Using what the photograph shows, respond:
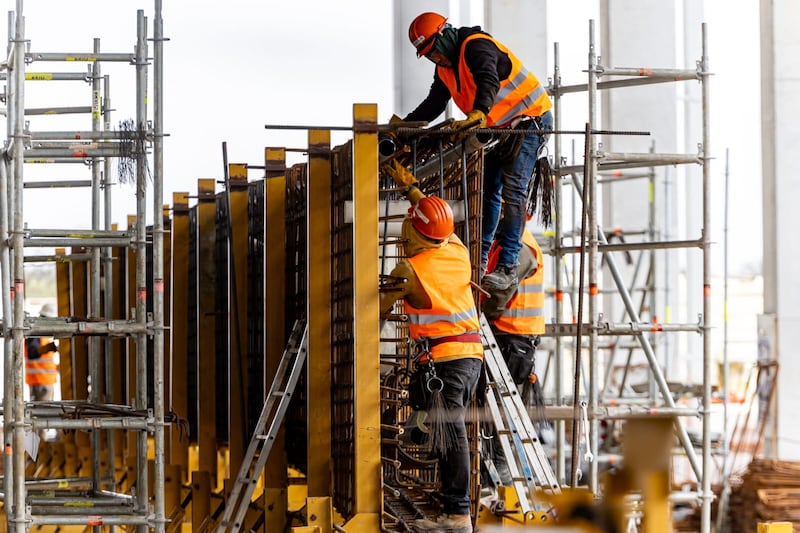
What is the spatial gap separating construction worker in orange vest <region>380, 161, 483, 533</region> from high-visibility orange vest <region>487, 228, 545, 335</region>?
171cm

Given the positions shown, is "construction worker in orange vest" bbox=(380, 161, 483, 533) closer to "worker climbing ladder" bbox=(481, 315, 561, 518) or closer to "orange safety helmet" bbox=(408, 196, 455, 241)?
"orange safety helmet" bbox=(408, 196, 455, 241)

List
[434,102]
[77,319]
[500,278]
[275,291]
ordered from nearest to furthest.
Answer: [77,319] < [500,278] < [434,102] < [275,291]

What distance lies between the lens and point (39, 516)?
26.6ft

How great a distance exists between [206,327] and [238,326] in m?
1.23

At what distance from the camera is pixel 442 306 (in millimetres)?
8102

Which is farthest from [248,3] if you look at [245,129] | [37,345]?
[37,345]

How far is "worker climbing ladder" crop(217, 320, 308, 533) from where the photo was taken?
920cm

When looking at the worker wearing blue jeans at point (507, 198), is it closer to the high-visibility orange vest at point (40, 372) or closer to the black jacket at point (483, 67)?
the black jacket at point (483, 67)

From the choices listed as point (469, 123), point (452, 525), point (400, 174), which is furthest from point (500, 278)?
point (452, 525)

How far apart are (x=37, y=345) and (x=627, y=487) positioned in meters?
16.8

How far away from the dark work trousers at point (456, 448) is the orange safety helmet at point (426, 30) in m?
2.51

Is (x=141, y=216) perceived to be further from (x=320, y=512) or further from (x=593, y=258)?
(x=593, y=258)

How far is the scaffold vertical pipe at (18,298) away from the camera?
786cm

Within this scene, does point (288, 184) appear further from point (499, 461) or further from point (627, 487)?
point (627, 487)
